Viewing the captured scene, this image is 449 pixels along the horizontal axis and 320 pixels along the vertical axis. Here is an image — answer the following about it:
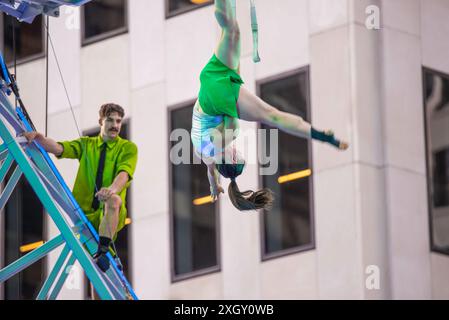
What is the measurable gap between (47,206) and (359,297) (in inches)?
274

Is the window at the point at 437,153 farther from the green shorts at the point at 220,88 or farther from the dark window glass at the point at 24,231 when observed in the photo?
the green shorts at the point at 220,88

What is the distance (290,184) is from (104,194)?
735 cm

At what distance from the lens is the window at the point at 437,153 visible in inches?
1393

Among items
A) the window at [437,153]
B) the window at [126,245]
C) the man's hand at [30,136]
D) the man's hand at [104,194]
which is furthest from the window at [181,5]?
the man's hand at [104,194]

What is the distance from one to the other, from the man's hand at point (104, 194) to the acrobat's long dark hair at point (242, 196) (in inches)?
189

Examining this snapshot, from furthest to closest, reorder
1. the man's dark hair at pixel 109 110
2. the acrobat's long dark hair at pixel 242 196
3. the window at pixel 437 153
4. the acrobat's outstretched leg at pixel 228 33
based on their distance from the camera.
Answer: the window at pixel 437 153, the man's dark hair at pixel 109 110, the acrobat's long dark hair at pixel 242 196, the acrobat's outstretched leg at pixel 228 33

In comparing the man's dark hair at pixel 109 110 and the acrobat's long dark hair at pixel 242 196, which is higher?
the man's dark hair at pixel 109 110

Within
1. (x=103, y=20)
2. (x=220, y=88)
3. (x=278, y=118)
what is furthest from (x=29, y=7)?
(x=103, y=20)

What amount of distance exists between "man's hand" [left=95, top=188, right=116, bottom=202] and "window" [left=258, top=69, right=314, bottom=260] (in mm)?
6839

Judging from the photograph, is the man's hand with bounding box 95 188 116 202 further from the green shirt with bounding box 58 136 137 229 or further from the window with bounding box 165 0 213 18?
the window with bounding box 165 0 213 18
